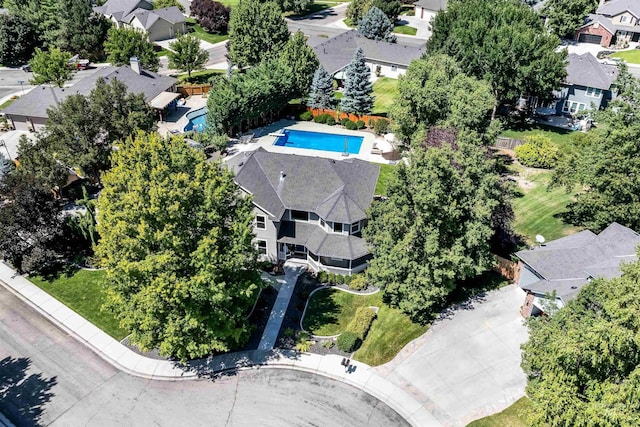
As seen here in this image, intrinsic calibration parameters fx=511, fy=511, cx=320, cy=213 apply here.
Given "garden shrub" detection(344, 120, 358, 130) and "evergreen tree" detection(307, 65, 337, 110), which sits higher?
"evergreen tree" detection(307, 65, 337, 110)

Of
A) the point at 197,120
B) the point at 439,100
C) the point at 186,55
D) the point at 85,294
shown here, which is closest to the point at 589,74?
the point at 439,100

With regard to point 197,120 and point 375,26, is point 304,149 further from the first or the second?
point 375,26

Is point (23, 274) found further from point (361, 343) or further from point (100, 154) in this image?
point (361, 343)

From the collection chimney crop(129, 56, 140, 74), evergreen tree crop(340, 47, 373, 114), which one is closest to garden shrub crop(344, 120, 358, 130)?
evergreen tree crop(340, 47, 373, 114)

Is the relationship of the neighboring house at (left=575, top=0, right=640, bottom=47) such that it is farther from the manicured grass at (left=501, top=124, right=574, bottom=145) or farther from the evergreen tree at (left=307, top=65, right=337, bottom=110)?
the evergreen tree at (left=307, top=65, right=337, bottom=110)

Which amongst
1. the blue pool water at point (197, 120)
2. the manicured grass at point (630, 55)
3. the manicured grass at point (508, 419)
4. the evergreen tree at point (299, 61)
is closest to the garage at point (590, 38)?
the manicured grass at point (630, 55)

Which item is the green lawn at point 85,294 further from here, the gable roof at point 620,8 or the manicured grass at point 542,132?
the gable roof at point 620,8

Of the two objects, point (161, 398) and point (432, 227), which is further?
point (432, 227)
